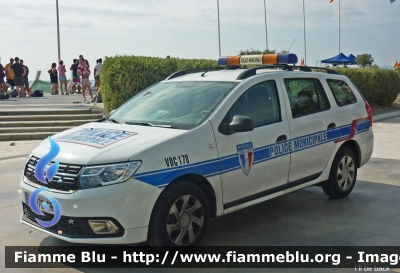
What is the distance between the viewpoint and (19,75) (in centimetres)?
2230

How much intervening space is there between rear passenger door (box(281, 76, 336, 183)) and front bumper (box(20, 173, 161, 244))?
206 cm

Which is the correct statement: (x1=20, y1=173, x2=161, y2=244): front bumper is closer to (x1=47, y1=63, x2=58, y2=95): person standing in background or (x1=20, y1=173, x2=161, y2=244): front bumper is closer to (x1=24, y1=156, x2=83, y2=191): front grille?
(x1=24, y1=156, x2=83, y2=191): front grille

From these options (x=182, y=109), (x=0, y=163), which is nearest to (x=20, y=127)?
(x=0, y=163)

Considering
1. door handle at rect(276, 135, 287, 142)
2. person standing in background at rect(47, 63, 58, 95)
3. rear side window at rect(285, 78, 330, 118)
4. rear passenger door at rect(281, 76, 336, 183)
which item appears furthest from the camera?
person standing in background at rect(47, 63, 58, 95)

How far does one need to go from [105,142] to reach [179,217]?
3.11 feet

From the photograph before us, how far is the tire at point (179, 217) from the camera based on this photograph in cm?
462

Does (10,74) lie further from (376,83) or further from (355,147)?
(355,147)

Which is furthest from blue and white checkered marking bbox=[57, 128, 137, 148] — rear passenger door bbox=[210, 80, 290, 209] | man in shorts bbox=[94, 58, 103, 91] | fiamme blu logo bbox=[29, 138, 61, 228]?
man in shorts bbox=[94, 58, 103, 91]

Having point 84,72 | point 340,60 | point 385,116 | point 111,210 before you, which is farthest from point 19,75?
point 340,60

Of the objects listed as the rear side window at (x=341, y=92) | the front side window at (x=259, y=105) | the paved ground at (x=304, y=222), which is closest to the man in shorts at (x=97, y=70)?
the paved ground at (x=304, y=222)

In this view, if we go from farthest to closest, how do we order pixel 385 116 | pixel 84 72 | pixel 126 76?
pixel 84 72
pixel 385 116
pixel 126 76

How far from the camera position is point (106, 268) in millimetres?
4723

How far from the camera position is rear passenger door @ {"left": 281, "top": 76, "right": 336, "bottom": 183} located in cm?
604

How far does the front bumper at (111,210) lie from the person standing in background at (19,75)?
1854 cm
